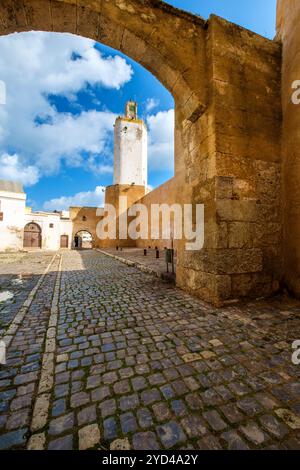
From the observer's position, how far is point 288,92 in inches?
149

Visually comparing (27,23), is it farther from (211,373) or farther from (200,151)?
(211,373)

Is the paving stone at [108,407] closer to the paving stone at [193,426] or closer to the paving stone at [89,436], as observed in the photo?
the paving stone at [89,436]

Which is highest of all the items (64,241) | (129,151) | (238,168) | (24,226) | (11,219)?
(129,151)

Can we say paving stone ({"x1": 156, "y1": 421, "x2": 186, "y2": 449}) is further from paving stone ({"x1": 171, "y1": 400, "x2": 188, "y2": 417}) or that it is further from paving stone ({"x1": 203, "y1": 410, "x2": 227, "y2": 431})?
paving stone ({"x1": 203, "y1": 410, "x2": 227, "y2": 431})

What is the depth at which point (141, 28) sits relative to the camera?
3424 millimetres

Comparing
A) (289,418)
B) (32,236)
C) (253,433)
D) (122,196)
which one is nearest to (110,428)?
(253,433)

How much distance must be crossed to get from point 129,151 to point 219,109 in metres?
23.3

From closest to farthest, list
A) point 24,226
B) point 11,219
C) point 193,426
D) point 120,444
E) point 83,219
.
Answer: point 120,444 < point 193,426 < point 11,219 < point 24,226 < point 83,219

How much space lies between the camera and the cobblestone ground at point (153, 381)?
4.02 feet

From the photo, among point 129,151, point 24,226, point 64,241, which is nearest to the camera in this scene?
point 24,226

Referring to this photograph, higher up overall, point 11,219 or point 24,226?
point 11,219

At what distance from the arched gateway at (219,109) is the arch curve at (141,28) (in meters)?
0.01

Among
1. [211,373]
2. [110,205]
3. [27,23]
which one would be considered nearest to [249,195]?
[211,373]

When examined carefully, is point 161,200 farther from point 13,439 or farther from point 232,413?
point 13,439
